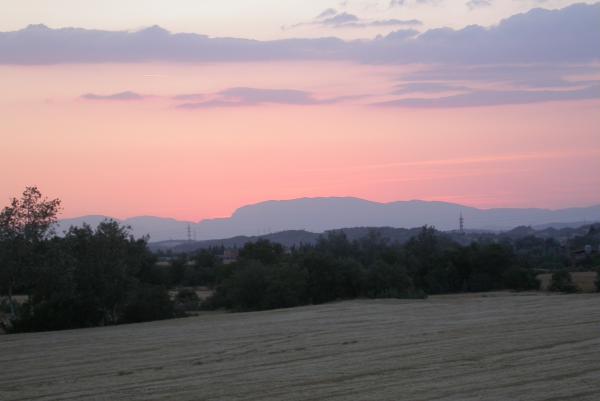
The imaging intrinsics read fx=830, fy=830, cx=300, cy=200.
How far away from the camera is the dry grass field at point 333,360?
58.4 ft

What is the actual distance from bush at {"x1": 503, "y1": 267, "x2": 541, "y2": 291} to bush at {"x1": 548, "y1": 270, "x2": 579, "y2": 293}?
10.5 feet

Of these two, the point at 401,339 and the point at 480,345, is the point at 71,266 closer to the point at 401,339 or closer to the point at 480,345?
the point at 401,339

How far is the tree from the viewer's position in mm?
44875

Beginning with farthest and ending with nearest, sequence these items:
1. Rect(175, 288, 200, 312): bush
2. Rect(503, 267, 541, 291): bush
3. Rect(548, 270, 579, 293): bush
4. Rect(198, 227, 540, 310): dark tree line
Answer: Rect(503, 267, 541, 291): bush, Rect(175, 288, 200, 312): bush, Rect(198, 227, 540, 310): dark tree line, Rect(548, 270, 579, 293): bush

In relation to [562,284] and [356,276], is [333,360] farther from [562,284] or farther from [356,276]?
[562,284]

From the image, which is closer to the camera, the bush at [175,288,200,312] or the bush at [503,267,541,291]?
the bush at [175,288,200,312]

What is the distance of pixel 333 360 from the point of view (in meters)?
23.3

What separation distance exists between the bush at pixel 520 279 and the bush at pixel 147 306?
29.4 meters

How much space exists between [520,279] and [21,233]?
1598 inches

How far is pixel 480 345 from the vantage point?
24.8 m

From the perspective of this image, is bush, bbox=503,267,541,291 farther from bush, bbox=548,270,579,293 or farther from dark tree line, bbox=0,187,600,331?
bush, bbox=548,270,579,293

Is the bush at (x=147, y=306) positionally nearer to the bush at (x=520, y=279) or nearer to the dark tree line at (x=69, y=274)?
the dark tree line at (x=69, y=274)

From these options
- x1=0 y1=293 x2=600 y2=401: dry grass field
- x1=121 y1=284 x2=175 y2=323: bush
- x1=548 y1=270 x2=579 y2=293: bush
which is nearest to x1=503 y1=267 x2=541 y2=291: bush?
x1=548 y1=270 x2=579 y2=293: bush

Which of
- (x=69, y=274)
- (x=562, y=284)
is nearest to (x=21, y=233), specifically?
(x=69, y=274)
